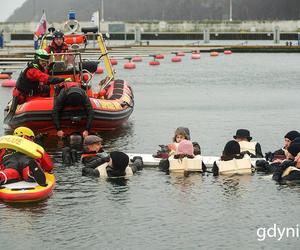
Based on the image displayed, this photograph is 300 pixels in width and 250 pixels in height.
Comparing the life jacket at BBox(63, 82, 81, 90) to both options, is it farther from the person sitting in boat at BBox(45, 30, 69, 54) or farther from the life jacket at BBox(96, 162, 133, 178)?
the life jacket at BBox(96, 162, 133, 178)

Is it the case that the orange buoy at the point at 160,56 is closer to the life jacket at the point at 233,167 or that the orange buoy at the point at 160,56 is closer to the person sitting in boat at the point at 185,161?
the person sitting in boat at the point at 185,161

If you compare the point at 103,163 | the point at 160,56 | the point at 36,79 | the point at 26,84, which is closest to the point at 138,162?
the point at 103,163

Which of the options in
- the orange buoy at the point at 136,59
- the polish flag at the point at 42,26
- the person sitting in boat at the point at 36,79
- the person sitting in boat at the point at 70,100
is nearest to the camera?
the person sitting in boat at the point at 70,100

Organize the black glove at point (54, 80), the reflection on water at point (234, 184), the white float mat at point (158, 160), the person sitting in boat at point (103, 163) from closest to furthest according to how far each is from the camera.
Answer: the reflection on water at point (234, 184) → the person sitting in boat at point (103, 163) → the white float mat at point (158, 160) → the black glove at point (54, 80)

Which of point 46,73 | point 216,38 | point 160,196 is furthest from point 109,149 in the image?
point 216,38

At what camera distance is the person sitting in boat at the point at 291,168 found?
1775 centimetres

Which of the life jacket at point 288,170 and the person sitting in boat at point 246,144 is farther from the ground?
the person sitting in boat at point 246,144

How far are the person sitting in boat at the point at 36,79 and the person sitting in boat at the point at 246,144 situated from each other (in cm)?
645

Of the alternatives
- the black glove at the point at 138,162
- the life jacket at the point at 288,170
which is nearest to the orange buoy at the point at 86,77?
the black glove at the point at 138,162

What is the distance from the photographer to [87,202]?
1656 cm

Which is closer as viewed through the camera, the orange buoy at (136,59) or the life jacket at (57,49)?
the life jacket at (57,49)

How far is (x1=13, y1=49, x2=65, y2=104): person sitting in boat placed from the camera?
2398 centimetres

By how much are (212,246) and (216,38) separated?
116 m

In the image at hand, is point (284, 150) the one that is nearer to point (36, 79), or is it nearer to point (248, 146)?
point (248, 146)
